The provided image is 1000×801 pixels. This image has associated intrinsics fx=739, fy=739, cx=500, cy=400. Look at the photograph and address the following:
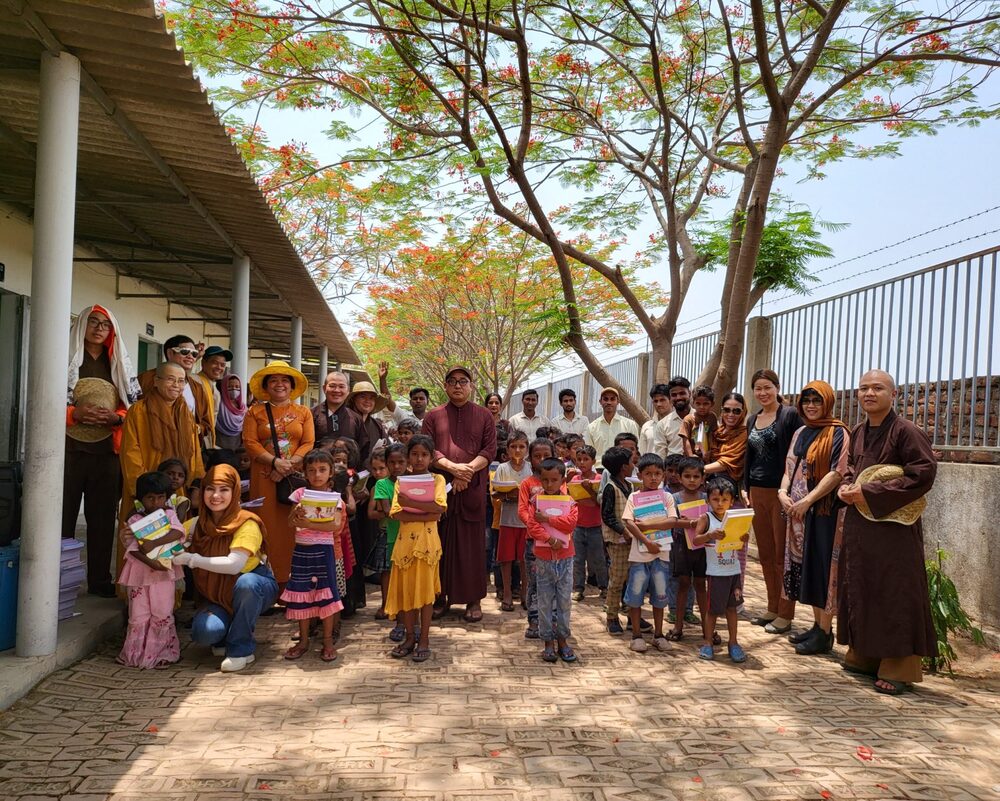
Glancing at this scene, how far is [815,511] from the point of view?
17.3 feet

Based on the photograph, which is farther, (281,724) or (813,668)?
(813,668)

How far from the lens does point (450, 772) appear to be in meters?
3.14

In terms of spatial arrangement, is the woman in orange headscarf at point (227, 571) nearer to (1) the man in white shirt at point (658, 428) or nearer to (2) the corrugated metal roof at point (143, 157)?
(2) the corrugated metal roof at point (143, 157)

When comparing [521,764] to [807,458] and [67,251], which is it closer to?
[807,458]

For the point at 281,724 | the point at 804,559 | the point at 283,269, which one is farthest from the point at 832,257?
the point at 281,724

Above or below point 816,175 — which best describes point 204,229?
below

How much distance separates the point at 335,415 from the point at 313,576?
191 cm

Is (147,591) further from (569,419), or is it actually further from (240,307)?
(569,419)

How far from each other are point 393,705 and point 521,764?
946mm

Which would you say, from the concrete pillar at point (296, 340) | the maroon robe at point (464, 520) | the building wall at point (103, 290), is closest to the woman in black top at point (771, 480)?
the maroon robe at point (464, 520)

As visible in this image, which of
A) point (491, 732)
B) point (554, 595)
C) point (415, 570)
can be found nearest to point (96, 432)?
point (415, 570)

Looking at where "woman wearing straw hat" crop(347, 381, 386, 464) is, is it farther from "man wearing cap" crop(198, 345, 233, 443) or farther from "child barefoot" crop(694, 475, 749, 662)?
"child barefoot" crop(694, 475, 749, 662)

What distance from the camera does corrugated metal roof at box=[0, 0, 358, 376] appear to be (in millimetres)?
3920

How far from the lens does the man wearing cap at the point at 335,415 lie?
6.26m
